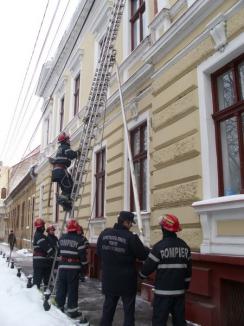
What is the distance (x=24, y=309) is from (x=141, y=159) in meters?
4.06

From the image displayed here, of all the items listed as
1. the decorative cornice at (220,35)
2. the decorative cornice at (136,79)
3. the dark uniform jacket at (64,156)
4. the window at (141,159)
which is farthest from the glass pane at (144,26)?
the decorative cornice at (220,35)

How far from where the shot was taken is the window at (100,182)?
473 inches

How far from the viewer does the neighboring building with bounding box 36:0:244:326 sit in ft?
19.6

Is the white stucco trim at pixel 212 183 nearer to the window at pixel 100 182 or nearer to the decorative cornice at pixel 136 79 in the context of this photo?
the decorative cornice at pixel 136 79

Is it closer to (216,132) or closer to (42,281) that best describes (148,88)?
(216,132)

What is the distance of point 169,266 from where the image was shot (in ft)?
16.1

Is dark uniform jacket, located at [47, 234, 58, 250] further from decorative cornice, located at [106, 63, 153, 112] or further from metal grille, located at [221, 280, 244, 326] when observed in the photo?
metal grille, located at [221, 280, 244, 326]

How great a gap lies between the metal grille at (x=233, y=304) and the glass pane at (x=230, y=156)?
1352mm

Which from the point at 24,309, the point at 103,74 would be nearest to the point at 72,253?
the point at 24,309

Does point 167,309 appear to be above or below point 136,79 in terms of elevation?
below

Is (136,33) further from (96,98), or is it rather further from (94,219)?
(94,219)

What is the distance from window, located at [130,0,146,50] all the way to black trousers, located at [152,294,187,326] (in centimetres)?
706

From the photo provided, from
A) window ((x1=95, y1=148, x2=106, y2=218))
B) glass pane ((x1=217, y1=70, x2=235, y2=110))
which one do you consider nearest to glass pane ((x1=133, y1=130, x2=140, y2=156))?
window ((x1=95, y1=148, x2=106, y2=218))

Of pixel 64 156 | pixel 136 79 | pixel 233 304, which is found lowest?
pixel 233 304
